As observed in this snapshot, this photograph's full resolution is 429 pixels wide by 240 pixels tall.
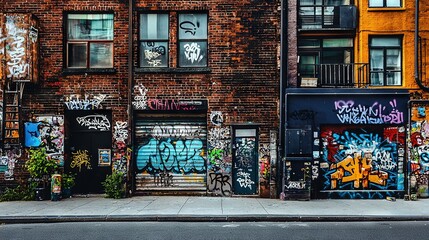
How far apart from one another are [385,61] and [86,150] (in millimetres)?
10927

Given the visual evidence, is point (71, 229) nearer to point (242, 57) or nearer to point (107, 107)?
point (107, 107)

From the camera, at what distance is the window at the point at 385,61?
15070 mm

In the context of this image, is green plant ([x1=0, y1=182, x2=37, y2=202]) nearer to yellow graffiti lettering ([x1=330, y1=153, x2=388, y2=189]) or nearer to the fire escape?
the fire escape

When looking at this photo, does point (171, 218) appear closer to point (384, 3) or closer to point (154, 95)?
point (154, 95)

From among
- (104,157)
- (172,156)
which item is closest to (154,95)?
(172,156)

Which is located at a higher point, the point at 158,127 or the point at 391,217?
the point at 158,127

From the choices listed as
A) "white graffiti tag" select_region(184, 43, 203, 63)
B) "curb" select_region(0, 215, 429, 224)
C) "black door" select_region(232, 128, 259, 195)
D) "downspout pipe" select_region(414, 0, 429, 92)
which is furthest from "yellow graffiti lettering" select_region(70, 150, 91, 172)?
"downspout pipe" select_region(414, 0, 429, 92)

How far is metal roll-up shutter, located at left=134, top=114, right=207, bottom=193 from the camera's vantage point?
1494cm

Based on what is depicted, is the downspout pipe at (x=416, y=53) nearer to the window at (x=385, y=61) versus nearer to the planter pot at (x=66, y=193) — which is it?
the window at (x=385, y=61)

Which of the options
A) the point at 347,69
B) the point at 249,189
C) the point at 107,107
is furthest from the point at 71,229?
the point at 347,69

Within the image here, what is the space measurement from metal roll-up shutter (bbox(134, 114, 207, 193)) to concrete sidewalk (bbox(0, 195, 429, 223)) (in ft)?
2.22

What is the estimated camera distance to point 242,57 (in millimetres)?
14844

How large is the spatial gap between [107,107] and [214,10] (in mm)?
4969

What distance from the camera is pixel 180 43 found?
15031 mm
